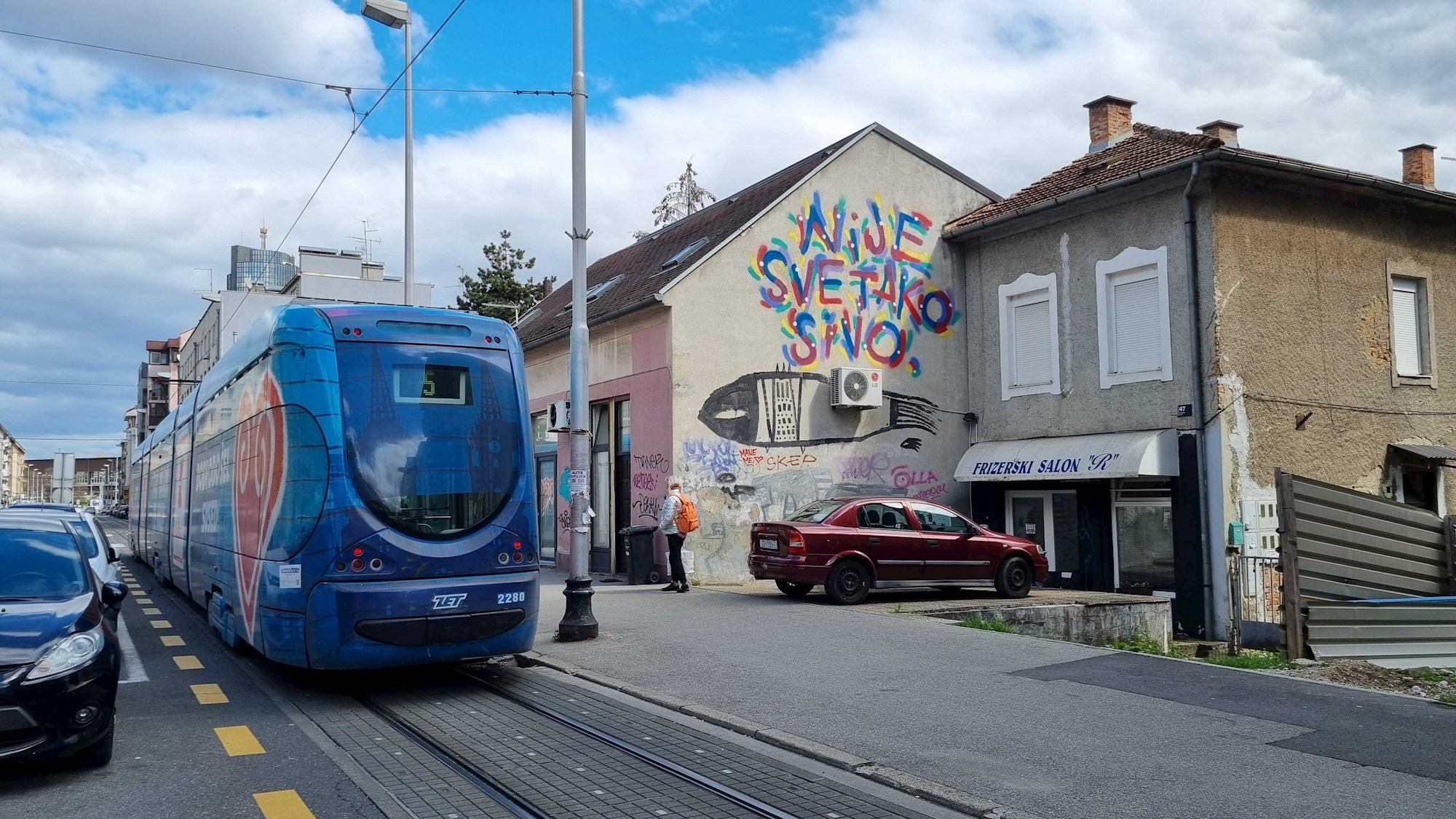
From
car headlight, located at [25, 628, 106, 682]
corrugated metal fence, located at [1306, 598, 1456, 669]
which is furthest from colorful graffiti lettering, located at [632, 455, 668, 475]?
car headlight, located at [25, 628, 106, 682]

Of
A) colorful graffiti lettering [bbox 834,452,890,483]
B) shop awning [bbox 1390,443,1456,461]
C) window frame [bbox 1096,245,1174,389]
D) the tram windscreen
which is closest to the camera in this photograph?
the tram windscreen

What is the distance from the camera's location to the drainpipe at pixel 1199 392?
1736cm

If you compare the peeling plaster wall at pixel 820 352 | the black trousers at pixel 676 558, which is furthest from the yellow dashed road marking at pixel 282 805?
the peeling plaster wall at pixel 820 352

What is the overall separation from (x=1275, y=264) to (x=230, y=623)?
16.2 meters

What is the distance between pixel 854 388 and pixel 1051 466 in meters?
3.79

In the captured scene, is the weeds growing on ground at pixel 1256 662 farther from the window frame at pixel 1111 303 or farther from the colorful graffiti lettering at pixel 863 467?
the colorful graffiti lettering at pixel 863 467

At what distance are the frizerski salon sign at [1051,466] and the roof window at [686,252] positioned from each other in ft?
22.6

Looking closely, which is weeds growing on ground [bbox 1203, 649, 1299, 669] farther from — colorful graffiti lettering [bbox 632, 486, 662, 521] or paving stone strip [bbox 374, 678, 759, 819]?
colorful graffiti lettering [bbox 632, 486, 662, 521]

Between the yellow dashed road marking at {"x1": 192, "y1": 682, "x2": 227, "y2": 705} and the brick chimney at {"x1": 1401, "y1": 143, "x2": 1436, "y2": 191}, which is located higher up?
the brick chimney at {"x1": 1401, "y1": 143, "x2": 1436, "y2": 191}

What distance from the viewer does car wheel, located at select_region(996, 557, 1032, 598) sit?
16656 mm

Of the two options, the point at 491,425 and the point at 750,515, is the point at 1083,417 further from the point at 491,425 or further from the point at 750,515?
the point at 491,425

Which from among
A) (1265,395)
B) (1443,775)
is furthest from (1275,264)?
(1443,775)

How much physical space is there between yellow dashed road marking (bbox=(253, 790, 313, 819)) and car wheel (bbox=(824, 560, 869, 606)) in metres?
9.95

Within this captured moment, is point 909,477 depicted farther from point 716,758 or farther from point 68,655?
point 68,655
